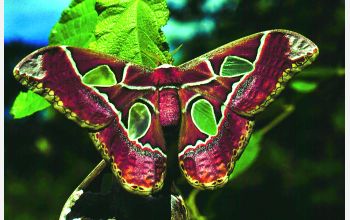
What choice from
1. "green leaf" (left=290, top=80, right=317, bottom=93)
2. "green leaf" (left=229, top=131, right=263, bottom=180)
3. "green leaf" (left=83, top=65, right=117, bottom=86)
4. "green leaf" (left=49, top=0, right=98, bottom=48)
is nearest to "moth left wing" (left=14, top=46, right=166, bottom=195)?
"green leaf" (left=83, top=65, right=117, bottom=86)

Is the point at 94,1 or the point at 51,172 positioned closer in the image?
the point at 94,1

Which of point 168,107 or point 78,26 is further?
point 78,26

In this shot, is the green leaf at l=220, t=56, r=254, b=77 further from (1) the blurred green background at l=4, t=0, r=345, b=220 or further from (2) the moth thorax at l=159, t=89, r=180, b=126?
(1) the blurred green background at l=4, t=0, r=345, b=220

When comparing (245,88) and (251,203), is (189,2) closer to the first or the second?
(251,203)

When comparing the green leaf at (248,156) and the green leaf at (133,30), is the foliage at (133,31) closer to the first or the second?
the green leaf at (133,30)

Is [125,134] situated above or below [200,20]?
above

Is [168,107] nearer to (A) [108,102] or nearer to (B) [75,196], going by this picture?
(A) [108,102]

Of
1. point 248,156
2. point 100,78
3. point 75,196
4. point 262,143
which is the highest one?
point 100,78

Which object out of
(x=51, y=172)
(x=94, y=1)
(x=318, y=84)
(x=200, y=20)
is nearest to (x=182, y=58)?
(x=200, y=20)

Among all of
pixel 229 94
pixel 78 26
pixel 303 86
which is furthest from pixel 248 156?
pixel 78 26
